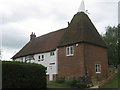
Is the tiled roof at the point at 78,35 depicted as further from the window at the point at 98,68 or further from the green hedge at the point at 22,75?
the green hedge at the point at 22,75

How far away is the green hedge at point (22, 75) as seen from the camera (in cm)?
1838

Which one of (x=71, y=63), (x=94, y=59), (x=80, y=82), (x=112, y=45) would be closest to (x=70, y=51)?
(x=71, y=63)

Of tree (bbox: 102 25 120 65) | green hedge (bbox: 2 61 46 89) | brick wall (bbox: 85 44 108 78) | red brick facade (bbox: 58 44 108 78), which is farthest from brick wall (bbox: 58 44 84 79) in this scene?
tree (bbox: 102 25 120 65)

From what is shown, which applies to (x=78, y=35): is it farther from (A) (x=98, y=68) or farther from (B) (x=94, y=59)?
(A) (x=98, y=68)

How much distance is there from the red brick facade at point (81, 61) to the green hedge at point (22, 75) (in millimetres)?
10242

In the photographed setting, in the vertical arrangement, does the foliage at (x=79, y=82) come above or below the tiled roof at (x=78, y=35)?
below

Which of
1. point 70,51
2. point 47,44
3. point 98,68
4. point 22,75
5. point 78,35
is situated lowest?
point 98,68

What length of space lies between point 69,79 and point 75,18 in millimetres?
11094

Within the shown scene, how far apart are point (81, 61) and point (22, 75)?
13.3 meters

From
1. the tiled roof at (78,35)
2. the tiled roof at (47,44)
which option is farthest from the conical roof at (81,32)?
the tiled roof at (47,44)

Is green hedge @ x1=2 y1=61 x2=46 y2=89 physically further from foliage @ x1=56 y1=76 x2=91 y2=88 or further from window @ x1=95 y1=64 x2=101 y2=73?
window @ x1=95 y1=64 x2=101 y2=73

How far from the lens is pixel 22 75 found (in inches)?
774

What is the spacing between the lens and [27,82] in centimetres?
2000

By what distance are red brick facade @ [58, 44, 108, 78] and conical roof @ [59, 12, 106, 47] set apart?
88 centimetres
